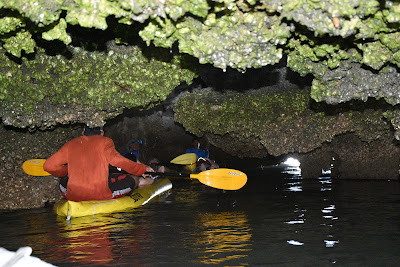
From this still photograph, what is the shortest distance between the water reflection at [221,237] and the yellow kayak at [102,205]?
4.60 ft

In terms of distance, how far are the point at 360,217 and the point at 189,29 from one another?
13.4 feet

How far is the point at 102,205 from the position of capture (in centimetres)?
704

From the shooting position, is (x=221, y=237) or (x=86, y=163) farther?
(x=86, y=163)

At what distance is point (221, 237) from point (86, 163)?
2.67 metres

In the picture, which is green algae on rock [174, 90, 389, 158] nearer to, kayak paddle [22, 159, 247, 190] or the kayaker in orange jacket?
kayak paddle [22, 159, 247, 190]

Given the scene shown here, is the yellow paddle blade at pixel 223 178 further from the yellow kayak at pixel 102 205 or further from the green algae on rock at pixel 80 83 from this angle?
the green algae on rock at pixel 80 83

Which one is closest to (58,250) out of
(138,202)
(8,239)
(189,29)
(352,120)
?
(8,239)

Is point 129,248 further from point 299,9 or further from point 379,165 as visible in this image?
point 379,165

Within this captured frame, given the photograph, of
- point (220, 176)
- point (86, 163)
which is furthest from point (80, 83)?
point (220, 176)

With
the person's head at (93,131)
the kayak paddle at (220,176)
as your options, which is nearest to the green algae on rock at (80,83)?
the person's head at (93,131)

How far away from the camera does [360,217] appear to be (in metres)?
6.24

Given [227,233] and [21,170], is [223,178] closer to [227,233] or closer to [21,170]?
[227,233]

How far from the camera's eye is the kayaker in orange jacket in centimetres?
671

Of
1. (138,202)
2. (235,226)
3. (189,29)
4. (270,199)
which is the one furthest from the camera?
(270,199)
